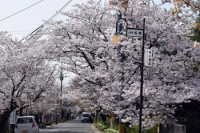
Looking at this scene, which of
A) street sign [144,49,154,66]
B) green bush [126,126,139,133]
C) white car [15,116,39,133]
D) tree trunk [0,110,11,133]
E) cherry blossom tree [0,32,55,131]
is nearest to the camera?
street sign [144,49,154,66]

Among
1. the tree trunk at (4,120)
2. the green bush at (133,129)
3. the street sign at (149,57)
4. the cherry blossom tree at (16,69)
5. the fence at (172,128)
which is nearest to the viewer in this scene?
the fence at (172,128)

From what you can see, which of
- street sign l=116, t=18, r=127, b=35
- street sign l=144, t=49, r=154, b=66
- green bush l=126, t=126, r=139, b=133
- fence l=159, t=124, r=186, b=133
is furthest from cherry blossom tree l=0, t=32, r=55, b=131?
fence l=159, t=124, r=186, b=133

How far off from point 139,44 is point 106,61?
3.16 m

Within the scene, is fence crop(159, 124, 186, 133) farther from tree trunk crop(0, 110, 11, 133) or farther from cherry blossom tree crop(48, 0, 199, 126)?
tree trunk crop(0, 110, 11, 133)

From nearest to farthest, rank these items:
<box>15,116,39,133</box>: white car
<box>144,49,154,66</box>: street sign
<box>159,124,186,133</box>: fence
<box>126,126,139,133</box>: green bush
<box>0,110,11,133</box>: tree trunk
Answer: <box>159,124,186,133</box>: fence, <box>144,49,154,66</box>: street sign, <box>126,126,139,133</box>: green bush, <box>15,116,39,133</box>: white car, <box>0,110,11,133</box>: tree trunk

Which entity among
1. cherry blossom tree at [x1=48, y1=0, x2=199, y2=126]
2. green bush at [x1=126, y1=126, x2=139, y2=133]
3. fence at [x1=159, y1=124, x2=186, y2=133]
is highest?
cherry blossom tree at [x1=48, y1=0, x2=199, y2=126]

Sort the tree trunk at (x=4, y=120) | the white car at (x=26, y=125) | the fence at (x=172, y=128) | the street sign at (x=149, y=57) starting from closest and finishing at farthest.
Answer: the fence at (x=172, y=128) → the street sign at (x=149, y=57) → the white car at (x=26, y=125) → the tree trunk at (x=4, y=120)

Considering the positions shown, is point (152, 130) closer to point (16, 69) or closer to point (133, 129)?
point (133, 129)

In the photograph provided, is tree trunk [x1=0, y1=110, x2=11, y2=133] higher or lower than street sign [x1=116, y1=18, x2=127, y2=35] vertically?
lower

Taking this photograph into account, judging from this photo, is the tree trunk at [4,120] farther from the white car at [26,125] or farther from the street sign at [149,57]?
the street sign at [149,57]

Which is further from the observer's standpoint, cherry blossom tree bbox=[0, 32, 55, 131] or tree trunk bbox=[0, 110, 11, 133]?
tree trunk bbox=[0, 110, 11, 133]

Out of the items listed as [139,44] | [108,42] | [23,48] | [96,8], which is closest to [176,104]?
[139,44]

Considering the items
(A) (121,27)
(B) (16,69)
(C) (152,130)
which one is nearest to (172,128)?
Answer: (C) (152,130)

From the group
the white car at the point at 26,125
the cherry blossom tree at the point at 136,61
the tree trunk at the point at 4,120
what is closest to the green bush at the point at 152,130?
the cherry blossom tree at the point at 136,61
